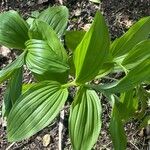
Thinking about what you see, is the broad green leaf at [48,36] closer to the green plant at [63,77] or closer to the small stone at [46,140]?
the green plant at [63,77]

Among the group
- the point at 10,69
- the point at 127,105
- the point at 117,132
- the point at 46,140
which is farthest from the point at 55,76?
the point at 46,140

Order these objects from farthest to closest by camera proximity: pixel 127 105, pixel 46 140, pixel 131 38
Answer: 1. pixel 46 140
2. pixel 127 105
3. pixel 131 38

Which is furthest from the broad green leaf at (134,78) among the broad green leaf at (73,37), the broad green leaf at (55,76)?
the broad green leaf at (73,37)

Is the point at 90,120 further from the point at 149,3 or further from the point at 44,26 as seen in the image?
the point at 149,3

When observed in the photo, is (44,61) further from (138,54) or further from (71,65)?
(138,54)

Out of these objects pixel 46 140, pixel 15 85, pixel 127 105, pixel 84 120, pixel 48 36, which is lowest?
pixel 46 140

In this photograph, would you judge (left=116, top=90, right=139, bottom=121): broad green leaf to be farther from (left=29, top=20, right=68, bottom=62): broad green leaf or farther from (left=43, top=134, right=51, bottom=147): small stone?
(left=43, top=134, right=51, bottom=147): small stone
